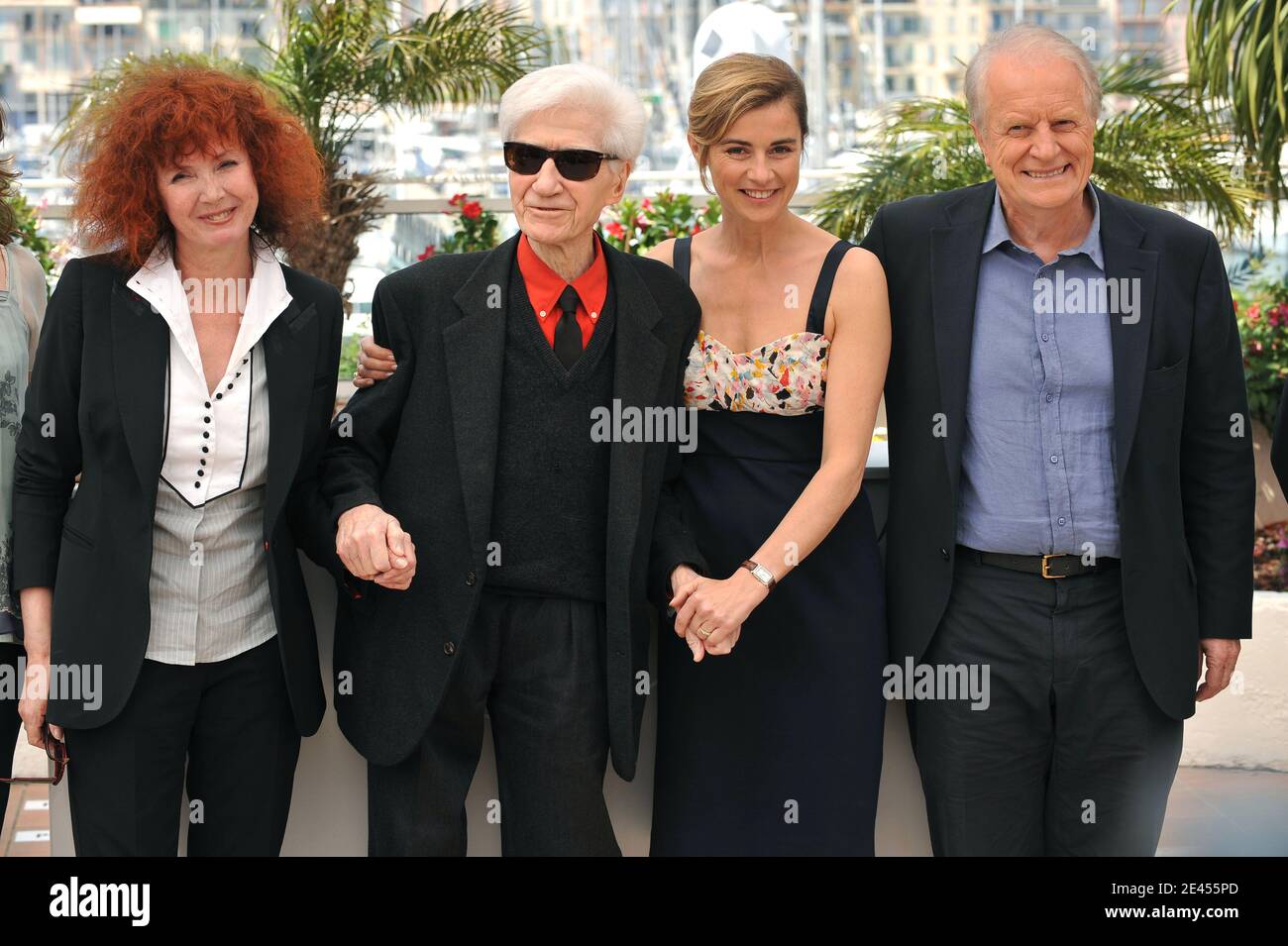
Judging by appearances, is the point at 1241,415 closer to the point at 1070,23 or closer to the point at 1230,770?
the point at 1230,770

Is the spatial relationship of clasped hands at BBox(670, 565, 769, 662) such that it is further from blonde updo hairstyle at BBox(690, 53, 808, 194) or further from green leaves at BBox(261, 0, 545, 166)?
green leaves at BBox(261, 0, 545, 166)

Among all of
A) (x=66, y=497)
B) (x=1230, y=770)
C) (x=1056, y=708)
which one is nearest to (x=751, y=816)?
(x=1056, y=708)

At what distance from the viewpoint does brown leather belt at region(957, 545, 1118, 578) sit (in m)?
2.49

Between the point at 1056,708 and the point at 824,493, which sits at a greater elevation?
the point at 824,493

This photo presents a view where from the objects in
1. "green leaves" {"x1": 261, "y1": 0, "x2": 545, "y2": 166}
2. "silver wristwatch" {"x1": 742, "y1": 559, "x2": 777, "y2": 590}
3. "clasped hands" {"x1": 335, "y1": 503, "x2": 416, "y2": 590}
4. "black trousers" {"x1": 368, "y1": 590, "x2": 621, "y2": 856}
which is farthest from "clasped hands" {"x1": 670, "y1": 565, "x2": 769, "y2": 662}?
"green leaves" {"x1": 261, "y1": 0, "x2": 545, "y2": 166}

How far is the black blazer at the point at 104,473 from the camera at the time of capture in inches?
90.4

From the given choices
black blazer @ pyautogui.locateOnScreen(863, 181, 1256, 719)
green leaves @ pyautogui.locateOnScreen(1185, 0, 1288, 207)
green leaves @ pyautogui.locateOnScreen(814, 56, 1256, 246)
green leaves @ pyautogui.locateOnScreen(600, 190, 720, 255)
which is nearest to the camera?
black blazer @ pyautogui.locateOnScreen(863, 181, 1256, 719)

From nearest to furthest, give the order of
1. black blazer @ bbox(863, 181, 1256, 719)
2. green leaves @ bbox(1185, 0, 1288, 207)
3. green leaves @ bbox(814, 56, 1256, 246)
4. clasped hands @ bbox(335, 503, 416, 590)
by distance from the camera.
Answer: clasped hands @ bbox(335, 503, 416, 590) → black blazer @ bbox(863, 181, 1256, 719) → green leaves @ bbox(1185, 0, 1288, 207) → green leaves @ bbox(814, 56, 1256, 246)

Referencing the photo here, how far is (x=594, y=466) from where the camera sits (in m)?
2.36

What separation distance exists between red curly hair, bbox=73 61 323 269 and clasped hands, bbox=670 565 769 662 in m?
1.01

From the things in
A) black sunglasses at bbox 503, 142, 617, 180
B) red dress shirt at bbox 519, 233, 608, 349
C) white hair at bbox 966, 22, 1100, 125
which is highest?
white hair at bbox 966, 22, 1100, 125

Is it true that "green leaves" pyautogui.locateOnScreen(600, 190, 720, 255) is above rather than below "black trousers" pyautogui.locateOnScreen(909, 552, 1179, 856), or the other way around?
above

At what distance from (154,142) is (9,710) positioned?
1066 millimetres
